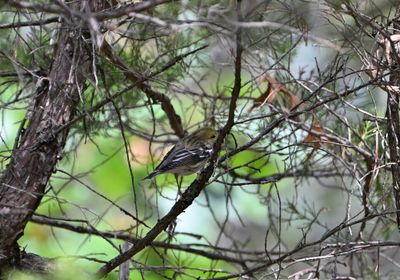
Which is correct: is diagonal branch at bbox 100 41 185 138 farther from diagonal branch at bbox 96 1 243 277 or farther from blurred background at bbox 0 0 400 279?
diagonal branch at bbox 96 1 243 277

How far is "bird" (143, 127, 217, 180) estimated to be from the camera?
3975 millimetres

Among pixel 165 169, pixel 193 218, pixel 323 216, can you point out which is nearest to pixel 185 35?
pixel 165 169

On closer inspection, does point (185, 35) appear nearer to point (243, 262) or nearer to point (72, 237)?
point (243, 262)

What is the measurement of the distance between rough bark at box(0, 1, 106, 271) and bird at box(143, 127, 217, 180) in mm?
1025

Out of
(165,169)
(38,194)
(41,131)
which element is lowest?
(38,194)

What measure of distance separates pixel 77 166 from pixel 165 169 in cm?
129

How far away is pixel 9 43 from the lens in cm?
344


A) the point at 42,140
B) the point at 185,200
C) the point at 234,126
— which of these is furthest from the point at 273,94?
the point at 42,140

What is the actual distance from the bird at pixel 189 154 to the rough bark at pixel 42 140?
3.36 feet

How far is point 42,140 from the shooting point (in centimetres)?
292

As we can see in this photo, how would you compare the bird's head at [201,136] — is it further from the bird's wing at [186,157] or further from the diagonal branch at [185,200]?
the diagonal branch at [185,200]

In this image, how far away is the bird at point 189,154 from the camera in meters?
3.97

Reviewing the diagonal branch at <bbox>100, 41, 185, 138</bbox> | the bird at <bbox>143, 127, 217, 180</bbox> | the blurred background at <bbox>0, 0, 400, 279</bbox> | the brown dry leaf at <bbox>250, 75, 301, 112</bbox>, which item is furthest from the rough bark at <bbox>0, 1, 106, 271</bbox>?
the bird at <bbox>143, 127, 217, 180</bbox>

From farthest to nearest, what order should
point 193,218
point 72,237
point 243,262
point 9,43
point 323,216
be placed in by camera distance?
point 323,216
point 193,218
point 72,237
point 243,262
point 9,43
